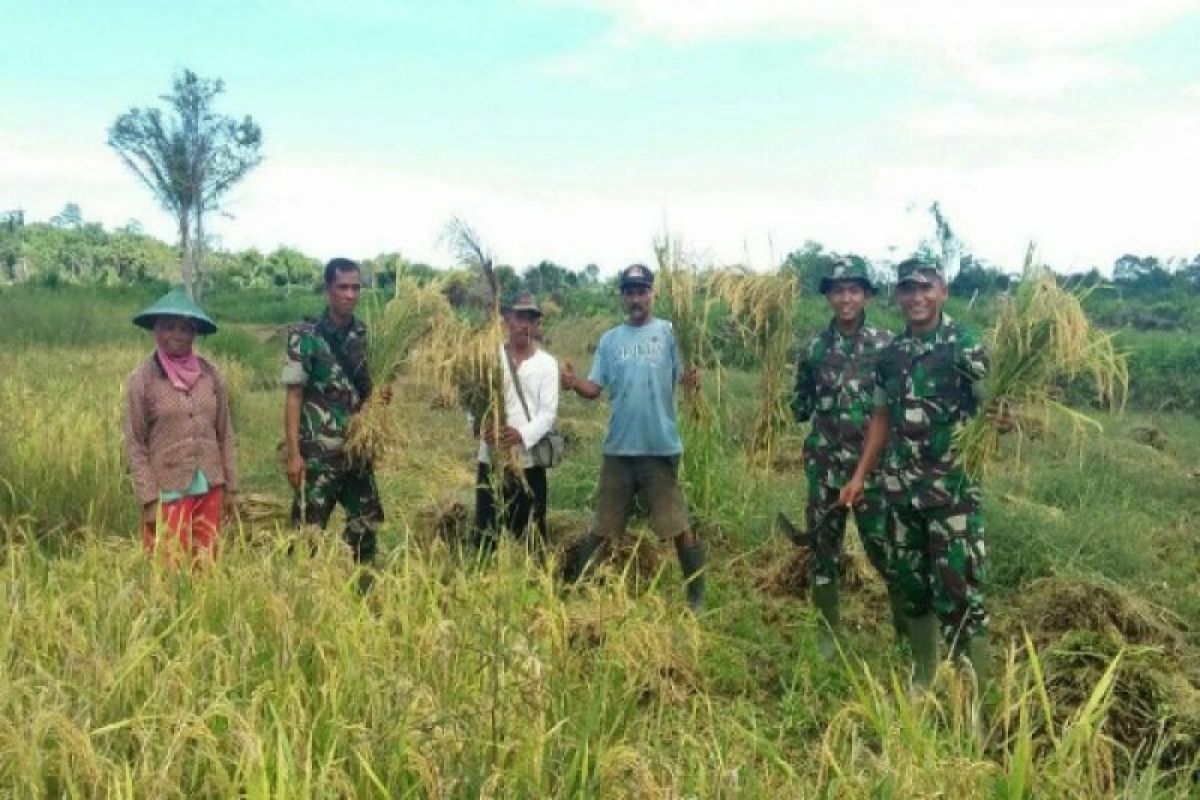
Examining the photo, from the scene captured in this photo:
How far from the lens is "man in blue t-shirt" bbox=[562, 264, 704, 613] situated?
4.54 m

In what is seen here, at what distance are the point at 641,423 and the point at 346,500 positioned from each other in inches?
53.7

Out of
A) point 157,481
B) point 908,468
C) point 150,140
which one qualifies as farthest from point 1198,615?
point 150,140

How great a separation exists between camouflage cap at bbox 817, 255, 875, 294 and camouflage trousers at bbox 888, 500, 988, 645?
94 centimetres

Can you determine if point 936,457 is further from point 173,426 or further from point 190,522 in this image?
point 173,426

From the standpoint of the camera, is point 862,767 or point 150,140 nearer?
point 862,767

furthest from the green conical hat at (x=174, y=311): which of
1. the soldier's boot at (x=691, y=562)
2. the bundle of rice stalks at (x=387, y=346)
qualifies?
the soldier's boot at (x=691, y=562)

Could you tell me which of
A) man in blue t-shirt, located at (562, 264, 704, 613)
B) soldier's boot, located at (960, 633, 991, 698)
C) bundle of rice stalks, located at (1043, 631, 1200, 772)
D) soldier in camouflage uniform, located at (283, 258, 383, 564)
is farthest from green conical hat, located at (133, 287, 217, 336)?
bundle of rice stalks, located at (1043, 631, 1200, 772)

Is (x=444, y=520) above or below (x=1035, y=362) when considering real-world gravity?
below

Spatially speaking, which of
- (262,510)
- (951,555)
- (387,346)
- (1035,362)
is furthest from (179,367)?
(1035,362)

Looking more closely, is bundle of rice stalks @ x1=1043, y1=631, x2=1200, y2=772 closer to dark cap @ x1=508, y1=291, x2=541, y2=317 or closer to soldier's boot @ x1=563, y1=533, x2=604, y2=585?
soldier's boot @ x1=563, y1=533, x2=604, y2=585

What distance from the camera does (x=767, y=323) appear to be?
15.6 ft

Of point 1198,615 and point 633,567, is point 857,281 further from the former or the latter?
point 1198,615

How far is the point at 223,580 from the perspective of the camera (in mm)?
3178

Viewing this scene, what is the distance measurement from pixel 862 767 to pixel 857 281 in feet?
7.24
